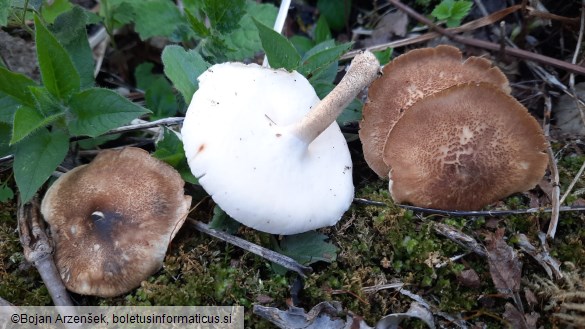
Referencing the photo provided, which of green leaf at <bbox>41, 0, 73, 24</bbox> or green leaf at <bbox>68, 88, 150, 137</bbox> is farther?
green leaf at <bbox>41, 0, 73, 24</bbox>

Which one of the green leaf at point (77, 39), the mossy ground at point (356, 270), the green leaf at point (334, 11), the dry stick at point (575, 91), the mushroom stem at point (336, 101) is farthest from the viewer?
the green leaf at point (334, 11)

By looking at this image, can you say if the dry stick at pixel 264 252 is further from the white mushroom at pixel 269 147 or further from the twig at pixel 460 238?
the twig at pixel 460 238

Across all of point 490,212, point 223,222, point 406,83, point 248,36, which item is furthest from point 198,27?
point 490,212

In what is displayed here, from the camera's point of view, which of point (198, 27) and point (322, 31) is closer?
point (198, 27)

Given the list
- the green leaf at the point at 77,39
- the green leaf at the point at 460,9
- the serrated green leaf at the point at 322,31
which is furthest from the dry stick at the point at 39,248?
the green leaf at the point at 460,9

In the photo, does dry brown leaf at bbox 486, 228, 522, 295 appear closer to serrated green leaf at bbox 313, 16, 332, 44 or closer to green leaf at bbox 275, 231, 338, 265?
green leaf at bbox 275, 231, 338, 265

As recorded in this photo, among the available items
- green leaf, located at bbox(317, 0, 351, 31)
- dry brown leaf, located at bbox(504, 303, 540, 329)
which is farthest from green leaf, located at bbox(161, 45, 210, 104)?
dry brown leaf, located at bbox(504, 303, 540, 329)

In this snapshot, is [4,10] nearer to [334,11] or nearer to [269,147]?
[269,147]
